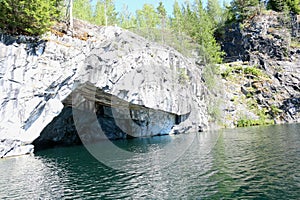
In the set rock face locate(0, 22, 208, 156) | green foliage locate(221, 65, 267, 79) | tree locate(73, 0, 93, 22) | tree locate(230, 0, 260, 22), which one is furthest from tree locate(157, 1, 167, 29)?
green foliage locate(221, 65, 267, 79)

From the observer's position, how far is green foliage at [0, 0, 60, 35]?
116 feet

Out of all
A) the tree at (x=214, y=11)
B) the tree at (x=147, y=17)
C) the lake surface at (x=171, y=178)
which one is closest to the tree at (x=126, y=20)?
the tree at (x=147, y=17)

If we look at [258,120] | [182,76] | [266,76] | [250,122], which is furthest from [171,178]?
[266,76]

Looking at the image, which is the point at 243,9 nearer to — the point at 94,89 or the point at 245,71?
the point at 245,71

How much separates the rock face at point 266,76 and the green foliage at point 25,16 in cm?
4824

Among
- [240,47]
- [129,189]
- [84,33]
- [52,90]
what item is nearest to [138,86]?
[84,33]

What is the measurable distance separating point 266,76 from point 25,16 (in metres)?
63.4

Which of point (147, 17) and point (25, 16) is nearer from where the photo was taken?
point (25, 16)

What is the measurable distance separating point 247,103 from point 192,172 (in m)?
56.0

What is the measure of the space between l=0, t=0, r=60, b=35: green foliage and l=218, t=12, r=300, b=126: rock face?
4824 cm

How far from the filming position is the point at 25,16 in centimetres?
3641

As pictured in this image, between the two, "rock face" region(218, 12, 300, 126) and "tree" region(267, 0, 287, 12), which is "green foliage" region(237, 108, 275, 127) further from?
"tree" region(267, 0, 287, 12)

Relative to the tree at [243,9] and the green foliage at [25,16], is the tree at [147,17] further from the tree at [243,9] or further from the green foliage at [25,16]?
the green foliage at [25,16]

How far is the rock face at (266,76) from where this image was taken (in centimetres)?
7344
